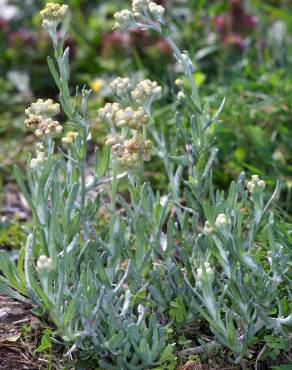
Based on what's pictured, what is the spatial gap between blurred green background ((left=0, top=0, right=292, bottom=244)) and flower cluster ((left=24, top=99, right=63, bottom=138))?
4.10 feet

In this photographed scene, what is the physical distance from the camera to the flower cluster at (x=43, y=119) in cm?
209

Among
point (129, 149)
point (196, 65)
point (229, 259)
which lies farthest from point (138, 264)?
point (196, 65)

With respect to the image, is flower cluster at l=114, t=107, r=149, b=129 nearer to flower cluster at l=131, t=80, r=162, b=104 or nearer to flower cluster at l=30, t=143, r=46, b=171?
flower cluster at l=131, t=80, r=162, b=104

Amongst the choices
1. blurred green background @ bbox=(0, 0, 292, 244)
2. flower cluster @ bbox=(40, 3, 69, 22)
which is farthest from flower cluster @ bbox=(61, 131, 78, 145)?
blurred green background @ bbox=(0, 0, 292, 244)

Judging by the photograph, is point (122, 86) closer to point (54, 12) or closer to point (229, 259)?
point (54, 12)

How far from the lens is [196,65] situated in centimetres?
409

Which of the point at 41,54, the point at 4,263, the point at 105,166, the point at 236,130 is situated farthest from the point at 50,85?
the point at 4,263

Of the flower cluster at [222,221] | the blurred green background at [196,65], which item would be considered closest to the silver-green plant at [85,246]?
the flower cluster at [222,221]

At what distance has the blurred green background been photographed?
3.42m

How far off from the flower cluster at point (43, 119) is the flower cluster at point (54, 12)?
0.25m

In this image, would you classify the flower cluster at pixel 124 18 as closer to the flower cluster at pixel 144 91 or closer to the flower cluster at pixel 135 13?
the flower cluster at pixel 135 13

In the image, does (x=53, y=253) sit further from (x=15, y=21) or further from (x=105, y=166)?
(x=15, y=21)

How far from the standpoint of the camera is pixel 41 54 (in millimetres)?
4500

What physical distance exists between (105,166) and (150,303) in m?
0.47
